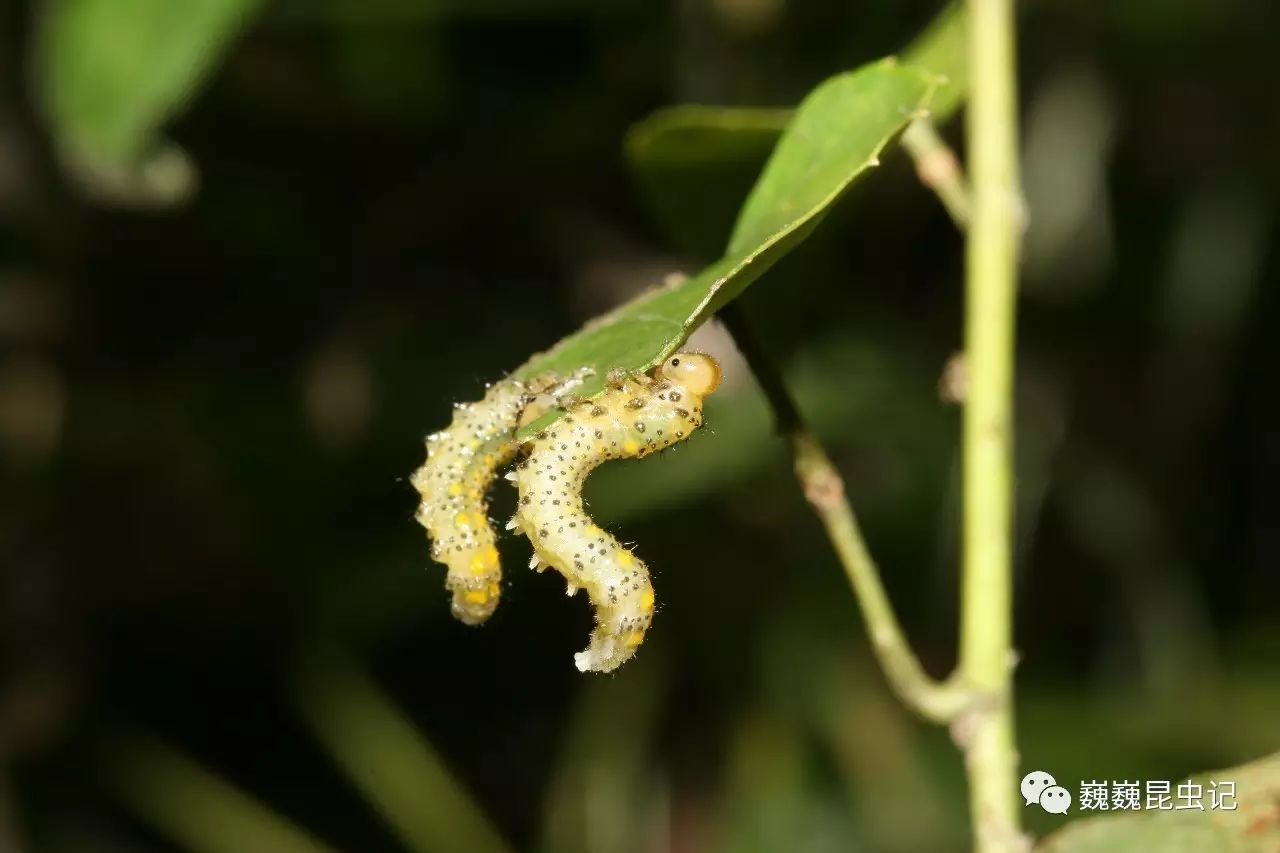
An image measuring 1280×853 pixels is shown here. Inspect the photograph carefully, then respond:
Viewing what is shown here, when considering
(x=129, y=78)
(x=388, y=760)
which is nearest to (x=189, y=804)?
(x=388, y=760)

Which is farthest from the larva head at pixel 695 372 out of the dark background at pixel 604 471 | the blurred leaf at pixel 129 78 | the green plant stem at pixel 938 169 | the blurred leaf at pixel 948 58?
the dark background at pixel 604 471

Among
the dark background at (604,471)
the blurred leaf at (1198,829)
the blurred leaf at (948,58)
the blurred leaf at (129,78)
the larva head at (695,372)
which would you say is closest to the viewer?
the blurred leaf at (1198,829)

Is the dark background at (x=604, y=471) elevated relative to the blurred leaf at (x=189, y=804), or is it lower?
elevated

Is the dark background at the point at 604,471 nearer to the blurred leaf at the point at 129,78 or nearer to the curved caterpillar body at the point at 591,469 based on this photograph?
the blurred leaf at the point at 129,78

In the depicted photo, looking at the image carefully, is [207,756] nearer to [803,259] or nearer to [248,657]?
[248,657]

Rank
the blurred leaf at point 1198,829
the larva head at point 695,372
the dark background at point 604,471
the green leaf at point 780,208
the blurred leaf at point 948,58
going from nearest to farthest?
the green leaf at point 780,208 < the blurred leaf at point 1198,829 < the larva head at point 695,372 < the blurred leaf at point 948,58 < the dark background at point 604,471

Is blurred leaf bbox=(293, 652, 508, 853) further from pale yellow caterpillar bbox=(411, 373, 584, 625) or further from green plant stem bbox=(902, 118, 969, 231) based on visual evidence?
green plant stem bbox=(902, 118, 969, 231)
